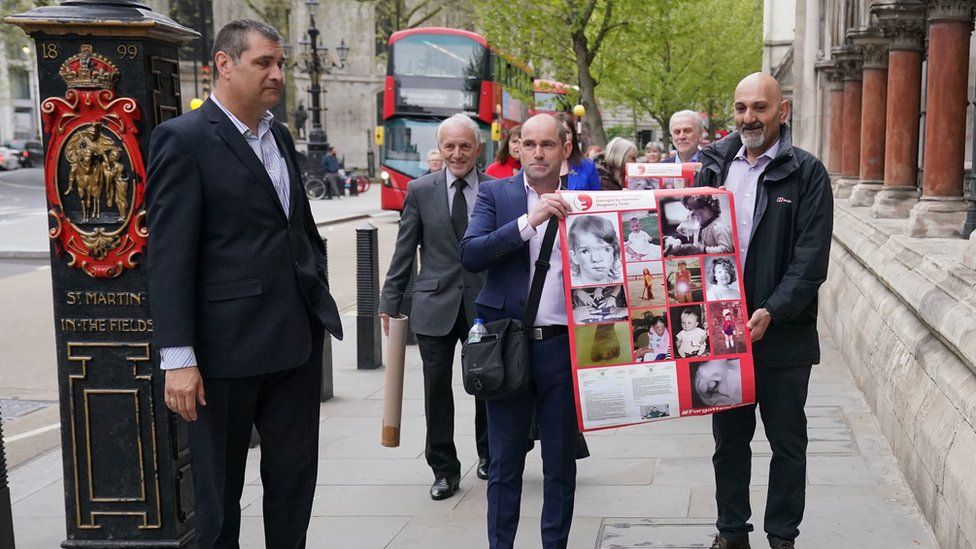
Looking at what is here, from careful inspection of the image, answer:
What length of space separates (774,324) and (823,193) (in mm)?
545

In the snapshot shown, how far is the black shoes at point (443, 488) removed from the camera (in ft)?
19.3

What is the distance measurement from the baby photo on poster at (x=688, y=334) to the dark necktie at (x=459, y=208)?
1.95 m

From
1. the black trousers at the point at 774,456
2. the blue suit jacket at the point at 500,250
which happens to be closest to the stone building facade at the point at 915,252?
the black trousers at the point at 774,456

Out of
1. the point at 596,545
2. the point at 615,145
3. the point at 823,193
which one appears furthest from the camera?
the point at 615,145

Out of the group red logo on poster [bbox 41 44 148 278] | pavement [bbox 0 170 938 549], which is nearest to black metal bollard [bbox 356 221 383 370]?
pavement [bbox 0 170 938 549]

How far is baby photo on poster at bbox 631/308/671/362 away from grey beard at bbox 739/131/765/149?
822 mm

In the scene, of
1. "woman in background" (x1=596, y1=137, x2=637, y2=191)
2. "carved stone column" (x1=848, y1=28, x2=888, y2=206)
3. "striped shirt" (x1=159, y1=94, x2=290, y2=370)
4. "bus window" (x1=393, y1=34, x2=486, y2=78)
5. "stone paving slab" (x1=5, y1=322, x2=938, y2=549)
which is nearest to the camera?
"striped shirt" (x1=159, y1=94, x2=290, y2=370)

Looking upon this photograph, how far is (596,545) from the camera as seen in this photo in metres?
5.02

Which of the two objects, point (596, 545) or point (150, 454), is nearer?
point (150, 454)

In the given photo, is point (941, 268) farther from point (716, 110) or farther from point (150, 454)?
point (716, 110)

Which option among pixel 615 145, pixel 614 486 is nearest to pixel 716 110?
pixel 615 145

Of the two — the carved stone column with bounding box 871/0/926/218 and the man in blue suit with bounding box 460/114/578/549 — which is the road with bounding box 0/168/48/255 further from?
the man in blue suit with bounding box 460/114/578/549

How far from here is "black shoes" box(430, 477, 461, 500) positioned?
5.89m

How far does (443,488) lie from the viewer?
5.91 meters
